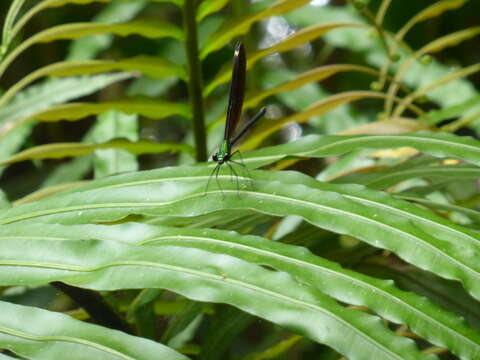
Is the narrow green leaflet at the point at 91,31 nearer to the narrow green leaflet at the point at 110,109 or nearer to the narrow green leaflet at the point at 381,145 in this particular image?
the narrow green leaflet at the point at 110,109

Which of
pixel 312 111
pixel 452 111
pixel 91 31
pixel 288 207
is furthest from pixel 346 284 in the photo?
pixel 452 111

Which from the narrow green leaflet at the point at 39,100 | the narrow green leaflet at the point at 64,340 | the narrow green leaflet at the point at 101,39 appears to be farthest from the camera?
the narrow green leaflet at the point at 101,39

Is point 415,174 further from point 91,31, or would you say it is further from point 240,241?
point 91,31

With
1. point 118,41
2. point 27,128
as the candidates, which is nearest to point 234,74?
point 27,128

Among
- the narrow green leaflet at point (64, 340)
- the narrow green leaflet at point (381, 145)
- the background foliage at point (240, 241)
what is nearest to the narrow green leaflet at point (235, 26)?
the background foliage at point (240, 241)

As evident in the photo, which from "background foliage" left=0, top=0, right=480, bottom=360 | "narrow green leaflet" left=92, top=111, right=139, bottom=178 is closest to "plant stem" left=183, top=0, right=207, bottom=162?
"background foliage" left=0, top=0, right=480, bottom=360
